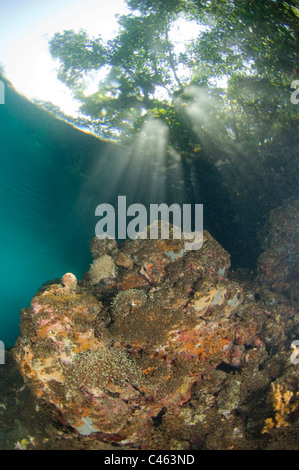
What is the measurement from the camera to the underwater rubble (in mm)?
4859

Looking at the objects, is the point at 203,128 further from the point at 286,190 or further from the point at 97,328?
the point at 97,328

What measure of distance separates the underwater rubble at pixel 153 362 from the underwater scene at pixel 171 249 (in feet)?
0.11

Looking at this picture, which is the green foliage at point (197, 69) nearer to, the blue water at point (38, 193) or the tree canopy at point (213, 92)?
the tree canopy at point (213, 92)

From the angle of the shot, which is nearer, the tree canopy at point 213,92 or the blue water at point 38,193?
the tree canopy at point 213,92

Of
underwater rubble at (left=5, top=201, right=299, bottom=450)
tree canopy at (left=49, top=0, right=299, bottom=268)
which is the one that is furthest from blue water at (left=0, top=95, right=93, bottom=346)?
underwater rubble at (left=5, top=201, right=299, bottom=450)

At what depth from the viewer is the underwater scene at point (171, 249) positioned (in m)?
5.08

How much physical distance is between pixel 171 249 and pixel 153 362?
2.78m

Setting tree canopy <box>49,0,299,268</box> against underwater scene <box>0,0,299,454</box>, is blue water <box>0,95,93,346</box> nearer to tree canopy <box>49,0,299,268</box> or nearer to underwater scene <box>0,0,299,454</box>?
underwater scene <box>0,0,299,454</box>

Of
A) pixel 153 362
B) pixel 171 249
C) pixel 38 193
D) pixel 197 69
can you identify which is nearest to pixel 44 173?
pixel 38 193

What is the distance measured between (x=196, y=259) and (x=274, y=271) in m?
5.66

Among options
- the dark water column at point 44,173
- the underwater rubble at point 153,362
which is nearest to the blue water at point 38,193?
the dark water column at point 44,173

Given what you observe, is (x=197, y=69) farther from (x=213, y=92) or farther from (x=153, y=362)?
(x=153, y=362)

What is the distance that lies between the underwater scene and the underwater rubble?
0.03 metres

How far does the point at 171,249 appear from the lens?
6586 mm
